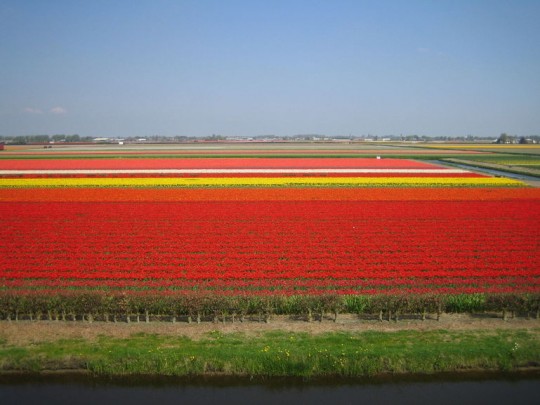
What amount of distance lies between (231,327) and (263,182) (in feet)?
105

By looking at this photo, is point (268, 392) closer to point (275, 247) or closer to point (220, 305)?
point (220, 305)

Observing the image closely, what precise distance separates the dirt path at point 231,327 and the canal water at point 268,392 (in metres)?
2.05

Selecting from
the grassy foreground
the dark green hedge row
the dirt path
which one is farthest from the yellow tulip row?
the grassy foreground

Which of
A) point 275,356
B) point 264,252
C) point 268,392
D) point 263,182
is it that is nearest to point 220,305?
point 275,356

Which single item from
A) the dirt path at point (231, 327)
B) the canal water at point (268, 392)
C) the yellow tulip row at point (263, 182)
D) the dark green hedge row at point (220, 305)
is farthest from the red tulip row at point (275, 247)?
the yellow tulip row at point (263, 182)

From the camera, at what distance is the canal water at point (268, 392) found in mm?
11938

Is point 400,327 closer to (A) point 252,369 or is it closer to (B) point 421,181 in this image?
(A) point 252,369

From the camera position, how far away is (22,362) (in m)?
13.1

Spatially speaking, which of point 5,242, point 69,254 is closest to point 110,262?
point 69,254

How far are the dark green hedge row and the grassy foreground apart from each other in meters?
1.58

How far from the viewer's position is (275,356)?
518 inches

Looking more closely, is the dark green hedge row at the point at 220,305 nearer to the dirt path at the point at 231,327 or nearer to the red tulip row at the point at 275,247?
the dirt path at the point at 231,327

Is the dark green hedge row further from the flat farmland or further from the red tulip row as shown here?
the red tulip row

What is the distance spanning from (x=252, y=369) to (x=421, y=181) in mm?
38947
